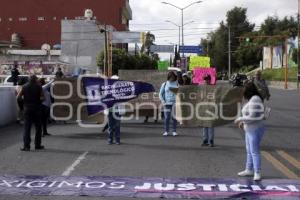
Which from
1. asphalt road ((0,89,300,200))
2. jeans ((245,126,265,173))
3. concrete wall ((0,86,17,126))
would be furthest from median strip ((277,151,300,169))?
concrete wall ((0,86,17,126))

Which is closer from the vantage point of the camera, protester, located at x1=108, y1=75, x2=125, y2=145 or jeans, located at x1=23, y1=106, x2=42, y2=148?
jeans, located at x1=23, y1=106, x2=42, y2=148

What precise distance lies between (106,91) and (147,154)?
410 centimetres

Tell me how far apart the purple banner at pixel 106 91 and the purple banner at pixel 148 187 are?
6834mm

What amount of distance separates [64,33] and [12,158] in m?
74.6

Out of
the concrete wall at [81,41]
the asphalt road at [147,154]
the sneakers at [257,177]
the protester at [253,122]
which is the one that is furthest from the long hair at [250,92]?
the concrete wall at [81,41]

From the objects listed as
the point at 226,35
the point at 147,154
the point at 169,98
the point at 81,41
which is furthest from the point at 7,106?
the point at 226,35

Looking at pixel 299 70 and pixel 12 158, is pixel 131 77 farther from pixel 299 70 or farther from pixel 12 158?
pixel 299 70

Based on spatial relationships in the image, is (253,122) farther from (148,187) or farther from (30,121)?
(30,121)

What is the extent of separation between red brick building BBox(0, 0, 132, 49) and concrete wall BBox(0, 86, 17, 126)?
251 ft

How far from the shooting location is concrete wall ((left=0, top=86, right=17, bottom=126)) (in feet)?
68.0

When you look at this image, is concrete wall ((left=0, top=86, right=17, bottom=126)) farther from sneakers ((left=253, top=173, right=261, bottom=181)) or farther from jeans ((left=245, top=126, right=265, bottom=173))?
sneakers ((left=253, top=173, right=261, bottom=181))

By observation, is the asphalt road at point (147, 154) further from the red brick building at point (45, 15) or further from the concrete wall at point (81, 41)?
the red brick building at point (45, 15)

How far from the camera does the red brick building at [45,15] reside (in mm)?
97750

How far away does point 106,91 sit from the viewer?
17062 mm
